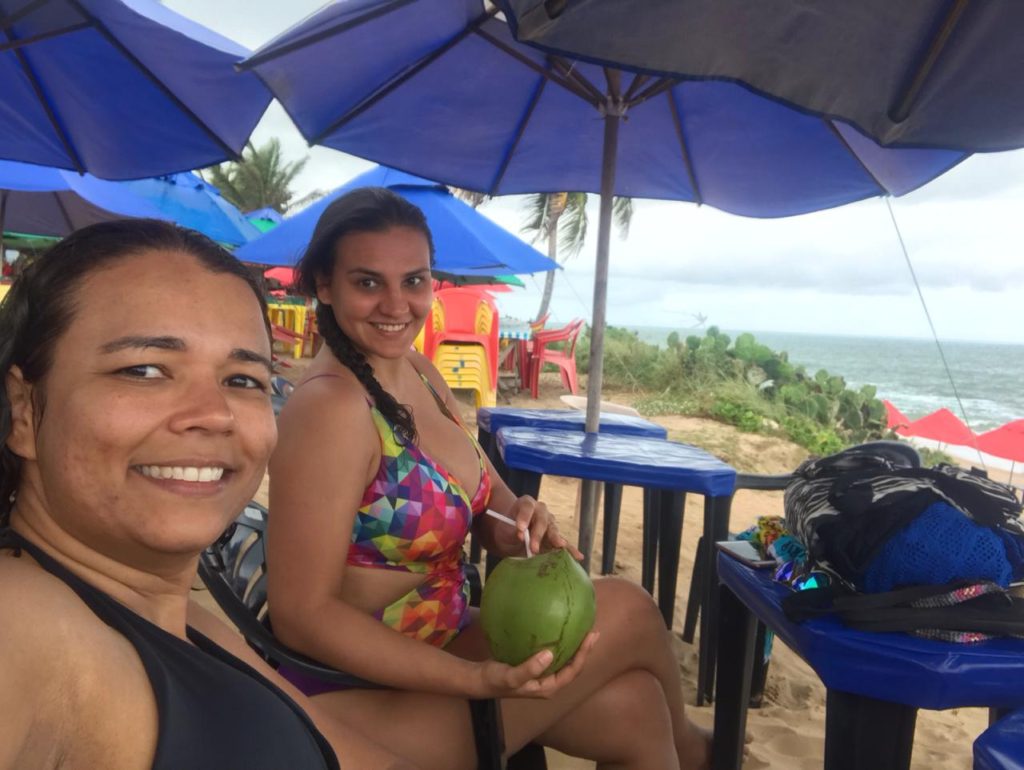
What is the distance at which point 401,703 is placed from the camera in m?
1.43

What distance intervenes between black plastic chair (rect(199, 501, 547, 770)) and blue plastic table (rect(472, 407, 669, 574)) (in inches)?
67.6

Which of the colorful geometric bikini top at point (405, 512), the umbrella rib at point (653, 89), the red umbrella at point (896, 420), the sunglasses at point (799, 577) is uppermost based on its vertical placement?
the umbrella rib at point (653, 89)

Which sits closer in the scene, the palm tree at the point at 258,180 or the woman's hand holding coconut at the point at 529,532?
the woman's hand holding coconut at the point at 529,532

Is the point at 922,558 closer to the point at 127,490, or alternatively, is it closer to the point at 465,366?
the point at 127,490

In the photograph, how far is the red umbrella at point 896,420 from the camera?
9.55 meters

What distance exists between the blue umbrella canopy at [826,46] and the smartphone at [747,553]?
1.23m

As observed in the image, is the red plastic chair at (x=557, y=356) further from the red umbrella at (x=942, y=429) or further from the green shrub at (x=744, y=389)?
the red umbrella at (x=942, y=429)

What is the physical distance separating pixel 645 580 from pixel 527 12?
2734 millimetres

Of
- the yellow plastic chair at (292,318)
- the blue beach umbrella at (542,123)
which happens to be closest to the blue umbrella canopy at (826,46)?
the blue beach umbrella at (542,123)

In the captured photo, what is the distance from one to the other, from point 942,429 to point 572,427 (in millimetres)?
6694

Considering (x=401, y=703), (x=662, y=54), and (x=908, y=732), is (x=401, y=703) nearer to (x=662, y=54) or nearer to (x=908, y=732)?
(x=908, y=732)

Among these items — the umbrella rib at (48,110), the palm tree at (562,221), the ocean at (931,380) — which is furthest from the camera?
the ocean at (931,380)

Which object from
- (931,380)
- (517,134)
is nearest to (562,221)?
(517,134)

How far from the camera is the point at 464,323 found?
8648mm
